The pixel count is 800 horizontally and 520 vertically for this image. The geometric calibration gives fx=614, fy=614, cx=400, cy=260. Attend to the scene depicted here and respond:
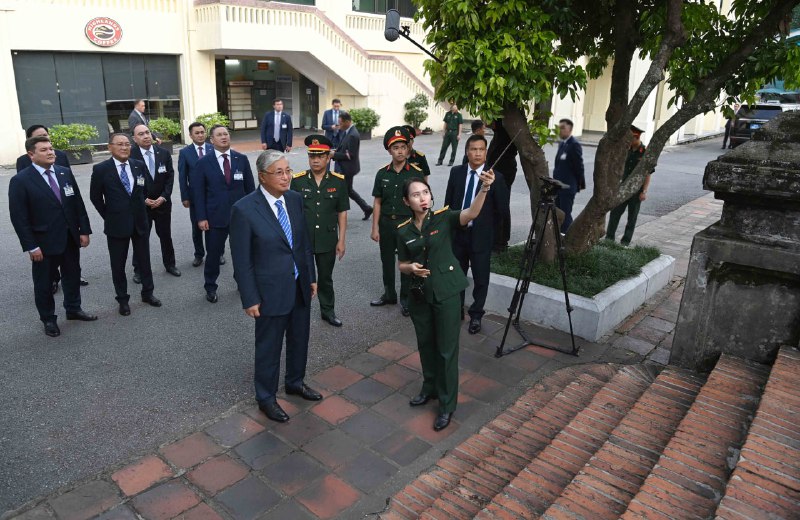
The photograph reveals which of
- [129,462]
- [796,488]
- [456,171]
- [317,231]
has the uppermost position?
[456,171]

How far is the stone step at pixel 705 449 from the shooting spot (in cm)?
285

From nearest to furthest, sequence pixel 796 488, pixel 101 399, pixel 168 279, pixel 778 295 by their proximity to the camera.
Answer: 1. pixel 796 488
2. pixel 778 295
3. pixel 101 399
4. pixel 168 279

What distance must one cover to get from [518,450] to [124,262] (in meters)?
4.58

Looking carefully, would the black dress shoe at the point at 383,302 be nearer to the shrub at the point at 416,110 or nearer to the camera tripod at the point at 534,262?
the camera tripod at the point at 534,262

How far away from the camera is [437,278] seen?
427 centimetres

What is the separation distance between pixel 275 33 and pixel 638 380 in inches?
717

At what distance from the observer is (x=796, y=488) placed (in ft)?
8.95

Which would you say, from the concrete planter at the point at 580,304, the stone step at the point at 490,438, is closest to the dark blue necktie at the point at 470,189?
the concrete planter at the point at 580,304

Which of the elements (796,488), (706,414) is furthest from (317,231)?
(796,488)

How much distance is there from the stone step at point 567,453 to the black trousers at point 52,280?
467 cm

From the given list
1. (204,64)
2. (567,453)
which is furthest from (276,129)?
(567,453)

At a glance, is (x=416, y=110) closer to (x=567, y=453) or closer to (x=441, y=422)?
(x=441, y=422)

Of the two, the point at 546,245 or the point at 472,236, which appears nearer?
the point at 472,236

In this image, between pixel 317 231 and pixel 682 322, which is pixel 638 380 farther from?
pixel 317 231
